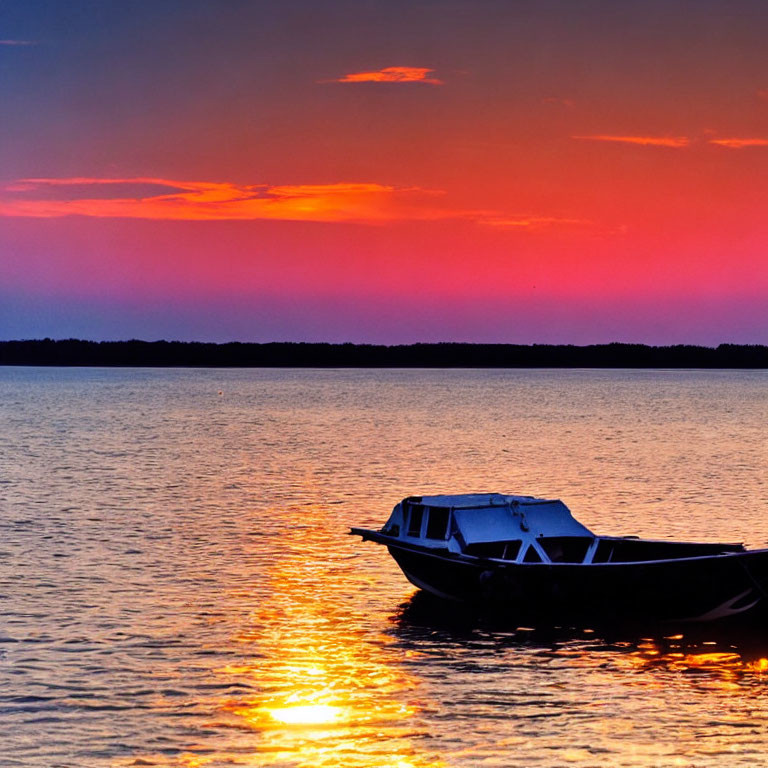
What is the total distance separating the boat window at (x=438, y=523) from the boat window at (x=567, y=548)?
2635 mm

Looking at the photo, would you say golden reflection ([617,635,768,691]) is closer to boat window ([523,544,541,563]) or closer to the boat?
the boat

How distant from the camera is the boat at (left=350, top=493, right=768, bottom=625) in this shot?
26.0 meters

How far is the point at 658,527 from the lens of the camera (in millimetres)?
44000

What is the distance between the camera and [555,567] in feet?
88.1

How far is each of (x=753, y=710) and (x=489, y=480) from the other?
1679 inches

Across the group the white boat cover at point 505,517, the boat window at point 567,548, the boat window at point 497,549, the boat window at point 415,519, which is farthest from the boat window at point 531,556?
the boat window at point 415,519

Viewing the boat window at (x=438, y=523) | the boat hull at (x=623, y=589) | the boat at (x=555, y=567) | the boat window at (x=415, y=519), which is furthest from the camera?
the boat window at (x=415, y=519)

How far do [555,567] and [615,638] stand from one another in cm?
210

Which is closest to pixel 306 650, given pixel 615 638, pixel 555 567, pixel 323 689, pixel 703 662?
pixel 323 689

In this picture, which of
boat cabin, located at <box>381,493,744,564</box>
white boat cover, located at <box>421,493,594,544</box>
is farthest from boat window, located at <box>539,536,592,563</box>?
white boat cover, located at <box>421,493,594,544</box>

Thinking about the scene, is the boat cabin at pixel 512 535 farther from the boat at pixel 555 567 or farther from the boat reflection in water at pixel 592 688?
the boat reflection in water at pixel 592 688

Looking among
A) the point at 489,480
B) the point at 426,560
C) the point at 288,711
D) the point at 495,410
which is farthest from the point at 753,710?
the point at 495,410

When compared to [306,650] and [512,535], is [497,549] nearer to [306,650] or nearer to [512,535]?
[512,535]

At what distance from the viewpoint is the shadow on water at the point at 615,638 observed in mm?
24469
